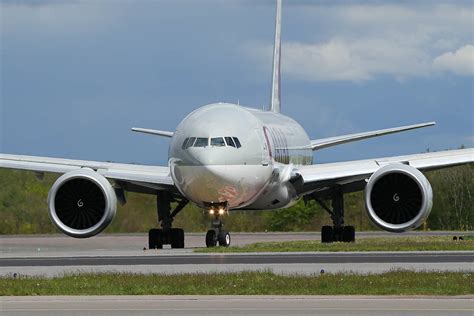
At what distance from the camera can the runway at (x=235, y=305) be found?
18500 millimetres

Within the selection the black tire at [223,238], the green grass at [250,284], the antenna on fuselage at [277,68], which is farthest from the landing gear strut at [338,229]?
the green grass at [250,284]

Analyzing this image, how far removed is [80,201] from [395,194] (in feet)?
28.8

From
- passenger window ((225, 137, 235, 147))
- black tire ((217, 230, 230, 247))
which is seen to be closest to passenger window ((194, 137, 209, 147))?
passenger window ((225, 137, 235, 147))

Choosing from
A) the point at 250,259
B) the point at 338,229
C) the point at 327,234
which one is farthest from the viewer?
the point at 327,234

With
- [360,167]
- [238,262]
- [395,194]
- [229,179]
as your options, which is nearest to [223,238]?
[229,179]

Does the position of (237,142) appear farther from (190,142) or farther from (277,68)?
(277,68)

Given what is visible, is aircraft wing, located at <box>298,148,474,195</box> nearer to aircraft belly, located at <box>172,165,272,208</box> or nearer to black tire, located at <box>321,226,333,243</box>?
black tire, located at <box>321,226,333,243</box>

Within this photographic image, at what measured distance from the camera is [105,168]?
4169 cm

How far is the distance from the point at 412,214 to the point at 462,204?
765 inches

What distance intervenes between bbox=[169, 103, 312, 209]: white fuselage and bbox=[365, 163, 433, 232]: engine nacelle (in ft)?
11.1

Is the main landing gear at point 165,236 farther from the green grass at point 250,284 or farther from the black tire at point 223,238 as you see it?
the green grass at point 250,284

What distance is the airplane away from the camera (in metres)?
38.3

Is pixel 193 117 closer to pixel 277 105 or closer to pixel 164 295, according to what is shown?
pixel 277 105

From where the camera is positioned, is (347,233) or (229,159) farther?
(347,233)
